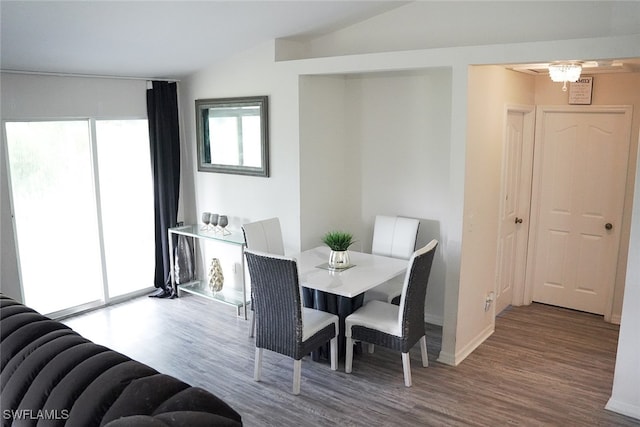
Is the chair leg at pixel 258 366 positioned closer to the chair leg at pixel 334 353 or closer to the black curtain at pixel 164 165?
the chair leg at pixel 334 353

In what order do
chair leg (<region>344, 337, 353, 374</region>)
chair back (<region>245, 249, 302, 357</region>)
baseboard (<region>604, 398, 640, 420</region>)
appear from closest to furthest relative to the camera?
baseboard (<region>604, 398, 640, 420</region>), chair back (<region>245, 249, 302, 357</region>), chair leg (<region>344, 337, 353, 374</region>)

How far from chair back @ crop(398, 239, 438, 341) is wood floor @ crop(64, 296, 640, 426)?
0.41 meters

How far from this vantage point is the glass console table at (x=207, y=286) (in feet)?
15.6

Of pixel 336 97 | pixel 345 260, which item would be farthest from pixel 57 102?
pixel 345 260

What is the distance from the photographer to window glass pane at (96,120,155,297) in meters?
5.00

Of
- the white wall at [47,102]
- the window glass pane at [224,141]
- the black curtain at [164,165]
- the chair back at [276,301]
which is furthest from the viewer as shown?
the black curtain at [164,165]

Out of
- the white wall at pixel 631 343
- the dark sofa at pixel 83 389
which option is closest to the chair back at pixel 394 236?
the white wall at pixel 631 343

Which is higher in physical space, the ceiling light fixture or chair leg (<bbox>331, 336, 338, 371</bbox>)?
the ceiling light fixture

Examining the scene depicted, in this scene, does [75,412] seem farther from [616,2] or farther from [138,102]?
[138,102]

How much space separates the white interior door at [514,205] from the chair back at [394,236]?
87 cm

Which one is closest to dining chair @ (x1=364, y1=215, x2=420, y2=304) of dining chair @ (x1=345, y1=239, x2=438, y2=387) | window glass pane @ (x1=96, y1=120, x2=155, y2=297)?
→ dining chair @ (x1=345, y1=239, x2=438, y2=387)

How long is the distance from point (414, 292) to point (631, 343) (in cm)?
134

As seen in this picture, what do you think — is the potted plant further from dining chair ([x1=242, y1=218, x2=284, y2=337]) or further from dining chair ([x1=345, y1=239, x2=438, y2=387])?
dining chair ([x1=242, y1=218, x2=284, y2=337])

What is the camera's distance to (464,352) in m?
3.92
